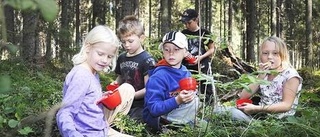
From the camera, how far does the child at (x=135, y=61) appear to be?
4.19 metres

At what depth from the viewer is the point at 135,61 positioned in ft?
13.9

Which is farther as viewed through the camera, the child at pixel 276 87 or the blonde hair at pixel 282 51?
the blonde hair at pixel 282 51

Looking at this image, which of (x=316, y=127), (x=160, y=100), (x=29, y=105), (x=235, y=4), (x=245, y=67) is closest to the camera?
(x=316, y=127)

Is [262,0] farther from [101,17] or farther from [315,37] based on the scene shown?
[101,17]

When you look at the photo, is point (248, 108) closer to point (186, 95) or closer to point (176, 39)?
point (186, 95)

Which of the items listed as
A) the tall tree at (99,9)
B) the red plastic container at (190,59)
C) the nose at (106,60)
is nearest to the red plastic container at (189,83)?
the nose at (106,60)

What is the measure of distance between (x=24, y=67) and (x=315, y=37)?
21124 millimetres

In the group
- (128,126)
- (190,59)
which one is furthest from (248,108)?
(190,59)

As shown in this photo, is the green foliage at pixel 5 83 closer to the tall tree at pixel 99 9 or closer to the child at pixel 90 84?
the child at pixel 90 84

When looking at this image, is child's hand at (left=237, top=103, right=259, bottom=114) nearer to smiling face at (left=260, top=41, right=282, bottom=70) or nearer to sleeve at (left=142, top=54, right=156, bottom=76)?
smiling face at (left=260, top=41, right=282, bottom=70)

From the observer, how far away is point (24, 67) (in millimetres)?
9500

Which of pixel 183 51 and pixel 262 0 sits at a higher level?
pixel 262 0

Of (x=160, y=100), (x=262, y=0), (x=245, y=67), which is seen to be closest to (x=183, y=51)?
(x=160, y=100)

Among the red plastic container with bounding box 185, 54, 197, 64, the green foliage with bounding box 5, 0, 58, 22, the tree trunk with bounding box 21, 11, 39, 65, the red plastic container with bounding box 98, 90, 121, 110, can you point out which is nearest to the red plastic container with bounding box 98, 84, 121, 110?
the red plastic container with bounding box 98, 90, 121, 110
